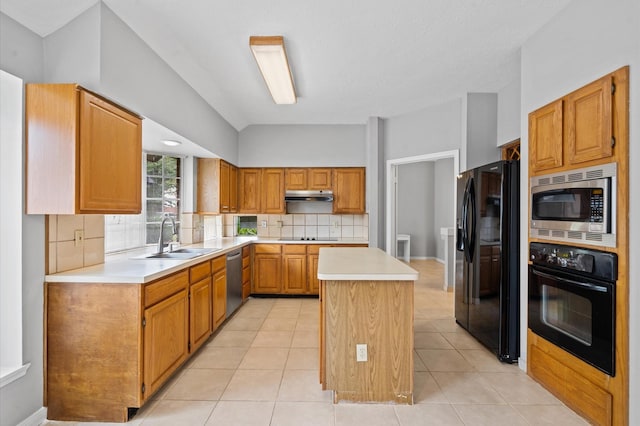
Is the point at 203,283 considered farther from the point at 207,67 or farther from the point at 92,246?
the point at 207,67

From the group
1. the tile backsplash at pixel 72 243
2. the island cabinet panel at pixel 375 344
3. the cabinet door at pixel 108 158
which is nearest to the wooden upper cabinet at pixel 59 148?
the cabinet door at pixel 108 158

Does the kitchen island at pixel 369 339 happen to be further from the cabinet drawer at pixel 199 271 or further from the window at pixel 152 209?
the window at pixel 152 209

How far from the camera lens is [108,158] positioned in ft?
6.58

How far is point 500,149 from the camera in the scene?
3.85m

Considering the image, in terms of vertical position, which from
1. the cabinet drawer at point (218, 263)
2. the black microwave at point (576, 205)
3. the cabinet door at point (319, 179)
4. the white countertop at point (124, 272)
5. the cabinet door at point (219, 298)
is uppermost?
the cabinet door at point (319, 179)

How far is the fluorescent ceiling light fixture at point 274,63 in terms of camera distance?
8.11 ft

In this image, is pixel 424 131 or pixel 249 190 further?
pixel 249 190

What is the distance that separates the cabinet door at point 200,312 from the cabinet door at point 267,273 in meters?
1.61

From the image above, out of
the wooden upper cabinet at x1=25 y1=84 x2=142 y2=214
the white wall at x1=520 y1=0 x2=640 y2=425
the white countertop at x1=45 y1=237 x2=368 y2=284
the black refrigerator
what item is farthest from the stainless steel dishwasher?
the white wall at x1=520 y1=0 x2=640 y2=425

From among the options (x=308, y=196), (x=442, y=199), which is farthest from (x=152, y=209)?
(x=442, y=199)

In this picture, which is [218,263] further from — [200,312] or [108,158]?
[108,158]

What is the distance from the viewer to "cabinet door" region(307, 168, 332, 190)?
495cm

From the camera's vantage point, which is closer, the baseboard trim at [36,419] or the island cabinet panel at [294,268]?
the baseboard trim at [36,419]

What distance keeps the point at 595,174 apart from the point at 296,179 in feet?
12.2
